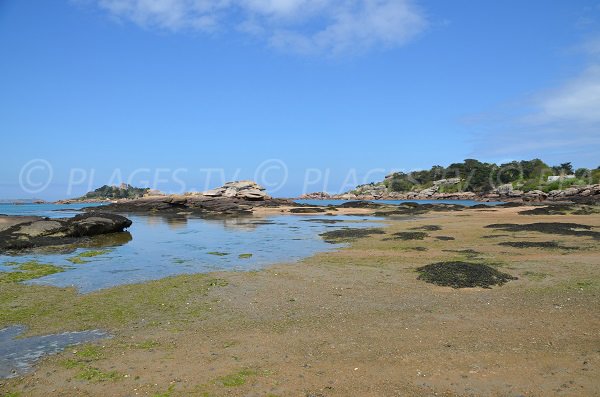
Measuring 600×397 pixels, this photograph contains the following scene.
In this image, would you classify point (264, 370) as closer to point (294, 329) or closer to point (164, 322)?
point (294, 329)

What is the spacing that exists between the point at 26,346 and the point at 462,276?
446 inches

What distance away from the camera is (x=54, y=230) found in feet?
82.6

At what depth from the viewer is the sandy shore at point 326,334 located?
5887 mm

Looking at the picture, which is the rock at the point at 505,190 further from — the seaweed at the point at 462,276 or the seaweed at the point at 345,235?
the seaweed at the point at 462,276

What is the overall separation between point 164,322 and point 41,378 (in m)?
3.05

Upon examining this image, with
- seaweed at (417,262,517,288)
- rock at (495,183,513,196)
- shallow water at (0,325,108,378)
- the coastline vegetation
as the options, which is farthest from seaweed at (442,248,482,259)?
rock at (495,183,513,196)

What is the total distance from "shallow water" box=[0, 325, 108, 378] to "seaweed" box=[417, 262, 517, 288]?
30.4ft

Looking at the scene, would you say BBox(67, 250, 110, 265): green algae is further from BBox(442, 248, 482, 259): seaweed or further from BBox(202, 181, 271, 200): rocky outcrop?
BBox(202, 181, 271, 200): rocky outcrop

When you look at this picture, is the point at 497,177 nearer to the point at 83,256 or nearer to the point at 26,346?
the point at 83,256

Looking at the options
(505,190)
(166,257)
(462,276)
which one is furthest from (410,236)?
(505,190)

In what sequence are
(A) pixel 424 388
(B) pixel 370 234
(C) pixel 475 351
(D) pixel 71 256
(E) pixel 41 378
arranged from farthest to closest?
1. (B) pixel 370 234
2. (D) pixel 71 256
3. (C) pixel 475 351
4. (E) pixel 41 378
5. (A) pixel 424 388

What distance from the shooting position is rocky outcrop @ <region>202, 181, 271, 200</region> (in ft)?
241

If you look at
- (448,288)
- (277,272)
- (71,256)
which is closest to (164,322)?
(277,272)

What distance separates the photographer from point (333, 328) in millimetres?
8359
